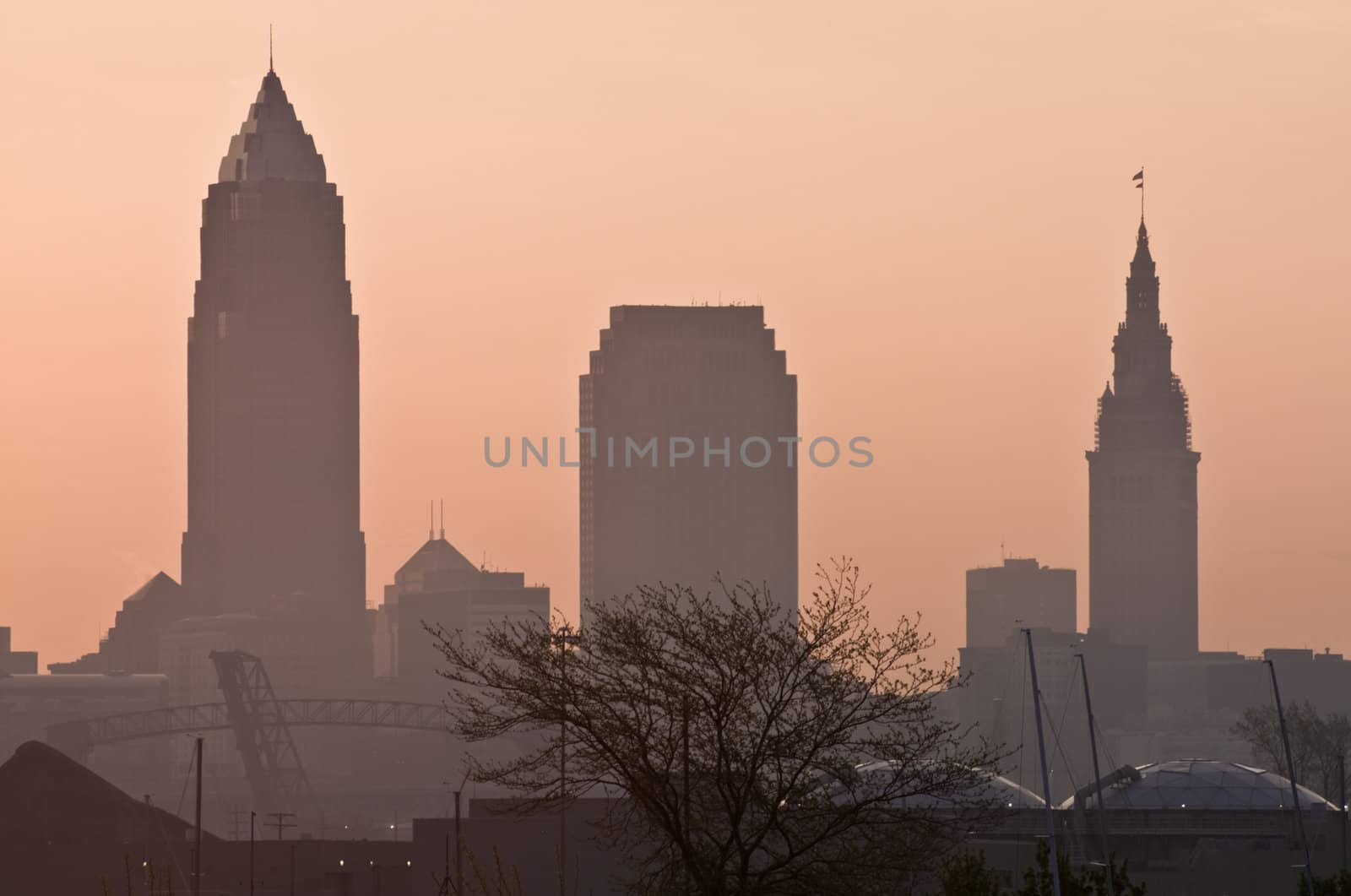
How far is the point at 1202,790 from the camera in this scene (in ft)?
460

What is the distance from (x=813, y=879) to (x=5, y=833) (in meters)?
109

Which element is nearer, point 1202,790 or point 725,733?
point 725,733

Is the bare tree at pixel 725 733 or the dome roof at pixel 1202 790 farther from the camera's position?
the dome roof at pixel 1202 790

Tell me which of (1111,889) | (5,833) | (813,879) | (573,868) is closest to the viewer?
(813,879)

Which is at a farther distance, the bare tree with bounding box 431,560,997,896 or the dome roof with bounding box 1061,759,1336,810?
the dome roof with bounding box 1061,759,1336,810

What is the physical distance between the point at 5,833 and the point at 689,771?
354ft

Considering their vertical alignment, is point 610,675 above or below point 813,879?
above

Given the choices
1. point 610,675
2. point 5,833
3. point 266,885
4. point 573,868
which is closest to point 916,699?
point 610,675

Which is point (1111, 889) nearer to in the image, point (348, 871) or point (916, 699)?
point (916, 699)

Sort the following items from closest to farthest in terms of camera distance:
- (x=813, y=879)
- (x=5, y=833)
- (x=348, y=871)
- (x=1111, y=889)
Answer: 1. (x=813, y=879)
2. (x=1111, y=889)
3. (x=348, y=871)
4. (x=5, y=833)

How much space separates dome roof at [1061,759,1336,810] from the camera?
137500mm

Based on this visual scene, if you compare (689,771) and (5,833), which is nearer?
(689,771)

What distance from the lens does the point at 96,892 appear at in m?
136

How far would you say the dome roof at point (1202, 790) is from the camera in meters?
138
